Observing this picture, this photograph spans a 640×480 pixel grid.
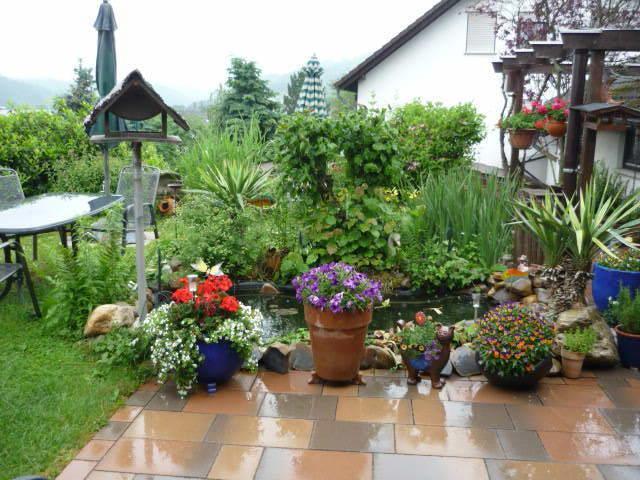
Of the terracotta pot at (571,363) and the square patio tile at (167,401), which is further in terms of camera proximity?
the terracotta pot at (571,363)

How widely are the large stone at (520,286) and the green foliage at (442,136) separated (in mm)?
3239

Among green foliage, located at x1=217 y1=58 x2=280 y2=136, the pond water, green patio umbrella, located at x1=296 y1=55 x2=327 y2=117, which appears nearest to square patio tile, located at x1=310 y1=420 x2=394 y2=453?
the pond water

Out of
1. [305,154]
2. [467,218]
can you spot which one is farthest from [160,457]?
[467,218]

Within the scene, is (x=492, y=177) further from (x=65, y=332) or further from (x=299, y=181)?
(x=65, y=332)

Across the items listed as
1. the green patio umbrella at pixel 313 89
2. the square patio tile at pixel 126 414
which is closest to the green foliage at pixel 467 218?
the square patio tile at pixel 126 414

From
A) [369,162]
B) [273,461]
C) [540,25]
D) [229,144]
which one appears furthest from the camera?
[540,25]

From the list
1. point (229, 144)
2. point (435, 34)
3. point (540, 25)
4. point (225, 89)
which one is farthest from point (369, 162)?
point (225, 89)

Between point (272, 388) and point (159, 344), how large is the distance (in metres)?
0.73

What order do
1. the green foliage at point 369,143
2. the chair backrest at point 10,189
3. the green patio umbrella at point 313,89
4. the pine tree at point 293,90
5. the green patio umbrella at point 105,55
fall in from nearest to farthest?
1. the green foliage at point 369,143
2. the chair backrest at point 10,189
3. the green patio umbrella at point 105,55
4. the green patio umbrella at point 313,89
5. the pine tree at point 293,90

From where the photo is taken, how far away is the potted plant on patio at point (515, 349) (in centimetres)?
341

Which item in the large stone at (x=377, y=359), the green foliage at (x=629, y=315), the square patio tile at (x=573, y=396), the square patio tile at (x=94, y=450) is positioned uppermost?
the green foliage at (x=629, y=315)

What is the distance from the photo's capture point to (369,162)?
541 cm

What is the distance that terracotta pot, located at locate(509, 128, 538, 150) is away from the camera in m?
A: 7.76

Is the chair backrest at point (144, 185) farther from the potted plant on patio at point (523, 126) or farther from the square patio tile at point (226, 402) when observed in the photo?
the potted plant on patio at point (523, 126)
